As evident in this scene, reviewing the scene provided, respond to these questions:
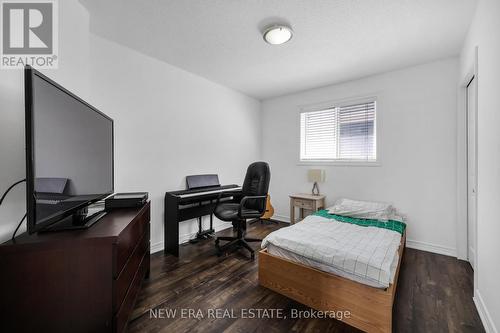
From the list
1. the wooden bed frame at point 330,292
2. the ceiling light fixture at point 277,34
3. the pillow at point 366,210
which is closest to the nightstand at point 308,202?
the pillow at point 366,210

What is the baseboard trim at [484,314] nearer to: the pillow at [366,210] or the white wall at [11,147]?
the pillow at [366,210]

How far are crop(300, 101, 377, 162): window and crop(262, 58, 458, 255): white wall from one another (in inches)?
6.3

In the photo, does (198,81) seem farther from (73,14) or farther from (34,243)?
(34,243)

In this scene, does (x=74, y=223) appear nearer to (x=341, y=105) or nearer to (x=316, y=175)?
(x=316, y=175)

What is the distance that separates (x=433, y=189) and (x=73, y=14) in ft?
14.9

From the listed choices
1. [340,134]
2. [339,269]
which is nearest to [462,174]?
[340,134]

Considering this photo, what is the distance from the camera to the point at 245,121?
440 cm

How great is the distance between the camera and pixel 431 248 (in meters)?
2.89

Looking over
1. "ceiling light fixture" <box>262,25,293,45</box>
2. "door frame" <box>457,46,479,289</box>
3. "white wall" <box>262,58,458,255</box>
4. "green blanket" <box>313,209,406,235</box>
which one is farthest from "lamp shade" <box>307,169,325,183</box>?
"ceiling light fixture" <box>262,25,293,45</box>

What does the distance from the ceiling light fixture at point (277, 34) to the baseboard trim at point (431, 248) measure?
325 centimetres

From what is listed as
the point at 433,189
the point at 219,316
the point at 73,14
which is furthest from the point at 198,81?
the point at 433,189

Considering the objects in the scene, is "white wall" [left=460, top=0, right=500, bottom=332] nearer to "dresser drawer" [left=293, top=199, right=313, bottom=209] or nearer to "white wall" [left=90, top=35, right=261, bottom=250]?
"dresser drawer" [left=293, top=199, right=313, bottom=209]

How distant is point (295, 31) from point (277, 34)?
0.67ft

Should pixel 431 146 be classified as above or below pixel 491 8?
below
